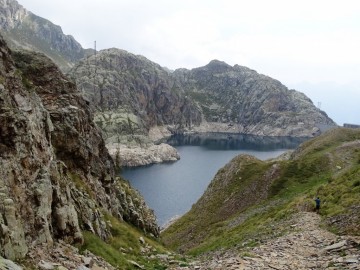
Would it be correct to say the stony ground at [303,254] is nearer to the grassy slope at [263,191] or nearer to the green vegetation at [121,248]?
the green vegetation at [121,248]

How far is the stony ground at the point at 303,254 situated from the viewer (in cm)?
2162

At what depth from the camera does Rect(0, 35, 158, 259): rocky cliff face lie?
21.7m

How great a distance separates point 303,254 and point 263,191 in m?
50.8

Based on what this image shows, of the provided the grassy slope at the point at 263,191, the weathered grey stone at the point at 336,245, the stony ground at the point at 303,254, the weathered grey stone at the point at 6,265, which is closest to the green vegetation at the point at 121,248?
the stony ground at the point at 303,254

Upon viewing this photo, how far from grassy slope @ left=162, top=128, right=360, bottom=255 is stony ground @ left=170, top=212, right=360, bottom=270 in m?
14.1

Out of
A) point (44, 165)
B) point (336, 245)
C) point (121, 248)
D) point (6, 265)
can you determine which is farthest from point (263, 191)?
point (6, 265)

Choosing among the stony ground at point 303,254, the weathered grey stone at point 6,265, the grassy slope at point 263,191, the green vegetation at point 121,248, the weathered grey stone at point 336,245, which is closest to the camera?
the weathered grey stone at point 6,265

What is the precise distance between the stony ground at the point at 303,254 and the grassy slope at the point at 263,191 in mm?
14107

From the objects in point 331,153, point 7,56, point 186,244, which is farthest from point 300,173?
point 7,56

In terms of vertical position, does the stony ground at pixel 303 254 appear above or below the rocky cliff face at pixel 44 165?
below

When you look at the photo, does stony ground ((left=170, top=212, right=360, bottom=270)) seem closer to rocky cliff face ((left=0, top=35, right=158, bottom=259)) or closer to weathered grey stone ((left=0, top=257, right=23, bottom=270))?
rocky cliff face ((left=0, top=35, right=158, bottom=259))

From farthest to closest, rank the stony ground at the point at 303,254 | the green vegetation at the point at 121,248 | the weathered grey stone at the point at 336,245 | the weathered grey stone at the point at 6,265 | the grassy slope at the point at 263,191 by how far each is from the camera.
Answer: the grassy slope at the point at 263,191 < the green vegetation at the point at 121,248 < the weathered grey stone at the point at 336,245 < the stony ground at the point at 303,254 < the weathered grey stone at the point at 6,265

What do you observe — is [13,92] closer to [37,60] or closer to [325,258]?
[37,60]

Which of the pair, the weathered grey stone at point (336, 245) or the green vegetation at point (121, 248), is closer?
the weathered grey stone at point (336, 245)
